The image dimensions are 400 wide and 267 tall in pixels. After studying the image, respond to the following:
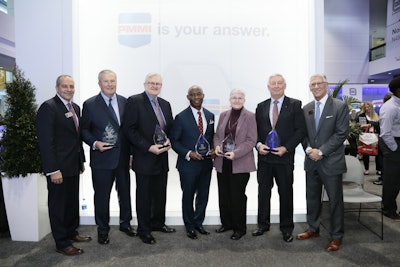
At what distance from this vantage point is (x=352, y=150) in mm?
6254

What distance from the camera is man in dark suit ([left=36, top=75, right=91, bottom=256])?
113 inches

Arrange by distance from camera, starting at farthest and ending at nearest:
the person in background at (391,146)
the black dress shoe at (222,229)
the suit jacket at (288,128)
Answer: the person in background at (391,146) → the black dress shoe at (222,229) → the suit jacket at (288,128)

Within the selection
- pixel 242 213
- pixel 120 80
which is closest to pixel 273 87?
pixel 242 213

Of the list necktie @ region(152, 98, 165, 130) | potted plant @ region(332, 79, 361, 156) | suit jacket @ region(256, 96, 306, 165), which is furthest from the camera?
potted plant @ region(332, 79, 361, 156)

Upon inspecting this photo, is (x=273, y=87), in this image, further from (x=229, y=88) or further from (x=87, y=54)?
(x=87, y=54)

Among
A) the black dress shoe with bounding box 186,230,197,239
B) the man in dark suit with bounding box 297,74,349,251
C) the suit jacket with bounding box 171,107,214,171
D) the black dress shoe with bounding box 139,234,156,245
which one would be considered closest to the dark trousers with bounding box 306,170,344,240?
the man in dark suit with bounding box 297,74,349,251

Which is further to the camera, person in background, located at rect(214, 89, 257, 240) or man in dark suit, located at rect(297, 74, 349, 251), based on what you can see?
person in background, located at rect(214, 89, 257, 240)

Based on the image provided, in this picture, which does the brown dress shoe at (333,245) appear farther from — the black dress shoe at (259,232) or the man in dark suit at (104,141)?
the man in dark suit at (104,141)

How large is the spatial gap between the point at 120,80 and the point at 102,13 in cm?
→ 89

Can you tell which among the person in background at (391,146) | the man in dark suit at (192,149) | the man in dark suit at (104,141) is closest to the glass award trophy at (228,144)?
the man in dark suit at (192,149)

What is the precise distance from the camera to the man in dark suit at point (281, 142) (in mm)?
3194

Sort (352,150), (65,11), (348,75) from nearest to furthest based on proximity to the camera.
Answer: (65,11)
(352,150)
(348,75)

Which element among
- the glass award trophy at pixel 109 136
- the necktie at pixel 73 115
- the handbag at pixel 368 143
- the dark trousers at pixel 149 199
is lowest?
the dark trousers at pixel 149 199

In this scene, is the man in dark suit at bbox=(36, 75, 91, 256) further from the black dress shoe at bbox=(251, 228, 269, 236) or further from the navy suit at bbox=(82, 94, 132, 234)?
the black dress shoe at bbox=(251, 228, 269, 236)
